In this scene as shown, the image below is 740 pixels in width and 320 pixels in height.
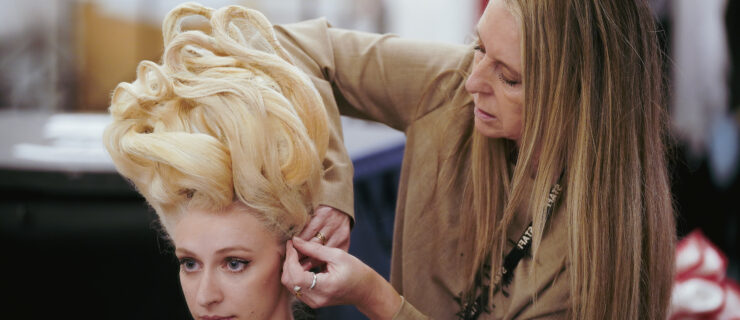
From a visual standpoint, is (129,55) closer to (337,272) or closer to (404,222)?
(404,222)

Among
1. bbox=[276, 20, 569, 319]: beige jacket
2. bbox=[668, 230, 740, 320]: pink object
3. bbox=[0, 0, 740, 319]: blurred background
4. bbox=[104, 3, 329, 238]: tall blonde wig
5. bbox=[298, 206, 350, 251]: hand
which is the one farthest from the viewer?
bbox=[668, 230, 740, 320]: pink object

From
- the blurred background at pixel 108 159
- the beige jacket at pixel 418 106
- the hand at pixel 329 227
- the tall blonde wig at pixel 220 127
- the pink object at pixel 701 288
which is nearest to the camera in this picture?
the tall blonde wig at pixel 220 127

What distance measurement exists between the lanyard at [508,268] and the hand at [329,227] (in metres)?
0.31

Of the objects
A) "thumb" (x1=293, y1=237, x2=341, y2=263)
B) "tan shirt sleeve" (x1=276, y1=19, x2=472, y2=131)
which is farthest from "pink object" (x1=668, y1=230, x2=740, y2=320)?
"thumb" (x1=293, y1=237, x2=341, y2=263)

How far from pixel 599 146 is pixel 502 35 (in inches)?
10.5

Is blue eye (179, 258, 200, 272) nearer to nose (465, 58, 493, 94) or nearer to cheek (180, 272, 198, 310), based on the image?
cheek (180, 272, 198, 310)

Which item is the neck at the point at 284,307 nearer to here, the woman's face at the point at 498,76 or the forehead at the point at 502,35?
the woman's face at the point at 498,76

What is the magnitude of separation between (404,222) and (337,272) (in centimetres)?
41

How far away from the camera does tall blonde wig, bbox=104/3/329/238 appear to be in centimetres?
116

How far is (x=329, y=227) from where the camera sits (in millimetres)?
1295

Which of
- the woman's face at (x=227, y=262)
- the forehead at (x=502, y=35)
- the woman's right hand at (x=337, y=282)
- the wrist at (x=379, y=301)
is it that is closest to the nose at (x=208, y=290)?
the woman's face at (x=227, y=262)

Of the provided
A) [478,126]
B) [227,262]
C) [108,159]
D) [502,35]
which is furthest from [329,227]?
[108,159]

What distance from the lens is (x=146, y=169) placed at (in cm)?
121

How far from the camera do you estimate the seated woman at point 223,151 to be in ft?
3.80
